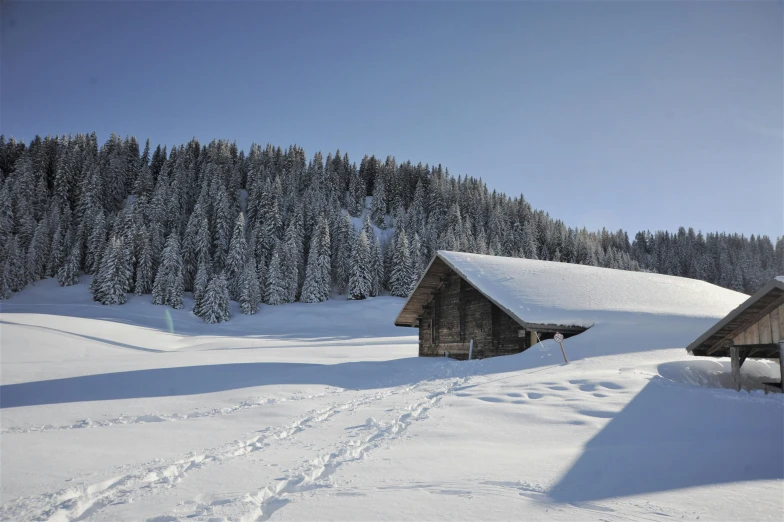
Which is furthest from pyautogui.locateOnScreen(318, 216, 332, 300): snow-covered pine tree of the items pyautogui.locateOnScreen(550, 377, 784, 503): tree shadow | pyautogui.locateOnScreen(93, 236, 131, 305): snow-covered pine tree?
pyautogui.locateOnScreen(550, 377, 784, 503): tree shadow

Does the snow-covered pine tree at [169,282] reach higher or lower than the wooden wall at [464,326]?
higher

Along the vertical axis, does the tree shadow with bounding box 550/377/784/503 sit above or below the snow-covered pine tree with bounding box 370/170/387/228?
below

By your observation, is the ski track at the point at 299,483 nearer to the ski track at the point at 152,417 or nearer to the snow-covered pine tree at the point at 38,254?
the ski track at the point at 152,417

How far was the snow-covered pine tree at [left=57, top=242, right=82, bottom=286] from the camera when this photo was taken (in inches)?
2621

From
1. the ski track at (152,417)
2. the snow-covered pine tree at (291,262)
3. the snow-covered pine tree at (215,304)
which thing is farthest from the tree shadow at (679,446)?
the snow-covered pine tree at (291,262)

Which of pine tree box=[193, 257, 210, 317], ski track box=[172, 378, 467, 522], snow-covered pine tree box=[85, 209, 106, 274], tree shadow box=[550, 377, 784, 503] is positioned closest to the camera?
ski track box=[172, 378, 467, 522]

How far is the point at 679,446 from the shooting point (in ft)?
22.1

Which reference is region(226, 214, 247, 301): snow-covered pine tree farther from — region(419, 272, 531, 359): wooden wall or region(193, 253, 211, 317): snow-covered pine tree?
region(419, 272, 531, 359): wooden wall

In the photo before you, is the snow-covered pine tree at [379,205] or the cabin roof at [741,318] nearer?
the cabin roof at [741,318]

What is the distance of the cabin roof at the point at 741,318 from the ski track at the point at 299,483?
25.0 ft

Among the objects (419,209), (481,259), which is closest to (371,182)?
(419,209)

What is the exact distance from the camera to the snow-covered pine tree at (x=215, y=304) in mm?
57812

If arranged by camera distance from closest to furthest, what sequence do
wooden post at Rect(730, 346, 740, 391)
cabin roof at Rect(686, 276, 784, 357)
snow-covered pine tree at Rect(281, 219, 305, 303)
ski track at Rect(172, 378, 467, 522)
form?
ski track at Rect(172, 378, 467, 522), cabin roof at Rect(686, 276, 784, 357), wooden post at Rect(730, 346, 740, 391), snow-covered pine tree at Rect(281, 219, 305, 303)

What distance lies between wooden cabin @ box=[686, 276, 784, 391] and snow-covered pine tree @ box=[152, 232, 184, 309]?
2485 inches
